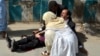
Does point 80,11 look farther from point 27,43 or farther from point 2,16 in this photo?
point 27,43

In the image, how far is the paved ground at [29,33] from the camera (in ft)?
26.0

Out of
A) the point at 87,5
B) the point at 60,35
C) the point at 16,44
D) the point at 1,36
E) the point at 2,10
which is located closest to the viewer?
the point at 60,35

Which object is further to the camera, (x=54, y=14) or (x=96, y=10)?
(x=96, y=10)

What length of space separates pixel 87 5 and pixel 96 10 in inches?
11.5

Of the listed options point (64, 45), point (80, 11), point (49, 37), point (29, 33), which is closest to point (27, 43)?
point (49, 37)

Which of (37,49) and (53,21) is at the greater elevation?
(53,21)

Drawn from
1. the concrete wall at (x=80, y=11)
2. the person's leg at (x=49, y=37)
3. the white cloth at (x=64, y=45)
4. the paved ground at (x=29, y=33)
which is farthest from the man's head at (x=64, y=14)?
the concrete wall at (x=80, y=11)

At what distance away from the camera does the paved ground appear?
7.92 meters

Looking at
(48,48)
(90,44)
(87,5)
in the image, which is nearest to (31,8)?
(87,5)

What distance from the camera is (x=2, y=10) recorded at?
27.7 ft

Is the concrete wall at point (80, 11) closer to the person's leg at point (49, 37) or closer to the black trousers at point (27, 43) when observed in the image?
the black trousers at point (27, 43)

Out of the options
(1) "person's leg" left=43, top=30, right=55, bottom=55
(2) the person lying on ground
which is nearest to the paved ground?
(2) the person lying on ground

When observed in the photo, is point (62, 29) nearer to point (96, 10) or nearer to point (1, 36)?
point (1, 36)

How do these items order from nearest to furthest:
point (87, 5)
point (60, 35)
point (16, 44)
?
point (60, 35), point (16, 44), point (87, 5)
